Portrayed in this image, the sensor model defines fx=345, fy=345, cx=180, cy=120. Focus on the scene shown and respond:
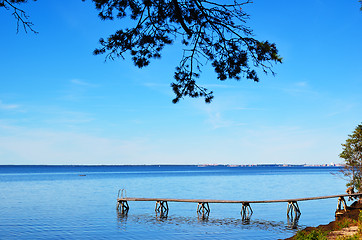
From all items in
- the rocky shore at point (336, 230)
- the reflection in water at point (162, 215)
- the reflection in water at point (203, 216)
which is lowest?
the reflection in water at point (162, 215)

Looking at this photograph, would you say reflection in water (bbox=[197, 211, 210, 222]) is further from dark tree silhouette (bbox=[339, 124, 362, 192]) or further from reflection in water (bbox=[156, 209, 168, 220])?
dark tree silhouette (bbox=[339, 124, 362, 192])

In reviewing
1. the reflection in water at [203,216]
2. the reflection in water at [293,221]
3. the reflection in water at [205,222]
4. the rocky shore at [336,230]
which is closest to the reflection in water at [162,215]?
the reflection in water at [205,222]

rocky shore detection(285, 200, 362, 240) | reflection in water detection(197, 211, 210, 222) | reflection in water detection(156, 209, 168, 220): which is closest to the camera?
rocky shore detection(285, 200, 362, 240)

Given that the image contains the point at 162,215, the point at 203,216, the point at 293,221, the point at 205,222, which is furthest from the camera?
the point at 162,215

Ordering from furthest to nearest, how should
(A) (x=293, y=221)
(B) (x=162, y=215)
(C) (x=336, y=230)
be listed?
(B) (x=162, y=215), (A) (x=293, y=221), (C) (x=336, y=230)

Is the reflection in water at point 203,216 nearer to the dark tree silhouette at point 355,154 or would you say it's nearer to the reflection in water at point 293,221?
the reflection in water at point 293,221

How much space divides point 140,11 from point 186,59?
202 centimetres

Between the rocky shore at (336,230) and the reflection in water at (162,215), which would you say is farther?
the reflection in water at (162,215)

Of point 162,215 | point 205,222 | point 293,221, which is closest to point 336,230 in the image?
point 293,221

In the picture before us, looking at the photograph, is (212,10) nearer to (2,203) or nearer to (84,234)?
(84,234)

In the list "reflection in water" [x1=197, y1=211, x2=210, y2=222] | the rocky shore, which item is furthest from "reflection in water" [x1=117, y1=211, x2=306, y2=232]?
the rocky shore

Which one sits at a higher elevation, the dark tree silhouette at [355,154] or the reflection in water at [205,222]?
the dark tree silhouette at [355,154]

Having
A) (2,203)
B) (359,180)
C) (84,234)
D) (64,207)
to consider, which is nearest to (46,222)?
(84,234)

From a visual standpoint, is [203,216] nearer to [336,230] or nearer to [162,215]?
[162,215]
